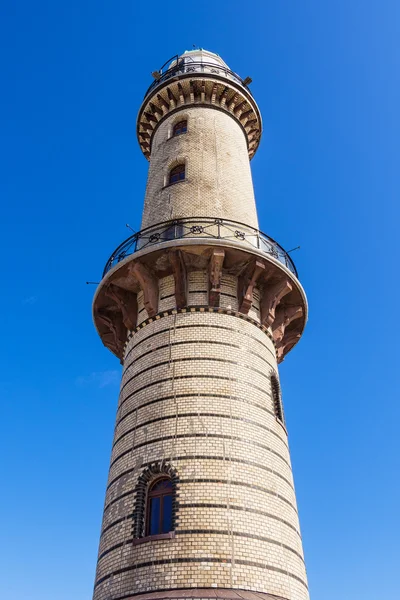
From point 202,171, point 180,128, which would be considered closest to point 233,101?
point 180,128

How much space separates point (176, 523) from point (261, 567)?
6.00ft

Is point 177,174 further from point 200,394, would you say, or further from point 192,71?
point 200,394

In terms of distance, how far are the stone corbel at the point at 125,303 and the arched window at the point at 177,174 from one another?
4559 mm

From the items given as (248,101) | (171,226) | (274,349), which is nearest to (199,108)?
(248,101)

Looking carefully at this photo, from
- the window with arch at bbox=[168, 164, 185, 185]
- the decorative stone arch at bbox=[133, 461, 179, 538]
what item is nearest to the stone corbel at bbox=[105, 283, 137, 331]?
the window with arch at bbox=[168, 164, 185, 185]

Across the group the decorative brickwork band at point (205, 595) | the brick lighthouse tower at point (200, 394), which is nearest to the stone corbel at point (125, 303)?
the brick lighthouse tower at point (200, 394)

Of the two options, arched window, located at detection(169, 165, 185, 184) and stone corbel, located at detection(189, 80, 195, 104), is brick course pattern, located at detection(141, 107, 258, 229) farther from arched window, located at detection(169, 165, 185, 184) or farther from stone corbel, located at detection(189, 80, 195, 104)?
stone corbel, located at detection(189, 80, 195, 104)

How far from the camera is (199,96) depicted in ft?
66.9

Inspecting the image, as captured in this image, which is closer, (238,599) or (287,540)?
(238,599)

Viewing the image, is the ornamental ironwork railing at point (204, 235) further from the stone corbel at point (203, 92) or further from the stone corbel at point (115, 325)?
the stone corbel at point (203, 92)

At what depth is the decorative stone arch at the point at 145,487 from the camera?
431 inches

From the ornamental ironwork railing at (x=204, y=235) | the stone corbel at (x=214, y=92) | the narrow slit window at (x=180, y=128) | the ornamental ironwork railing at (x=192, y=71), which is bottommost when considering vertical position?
the ornamental ironwork railing at (x=204, y=235)

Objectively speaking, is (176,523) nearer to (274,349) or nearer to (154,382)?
(154,382)

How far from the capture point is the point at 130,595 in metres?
10.1
